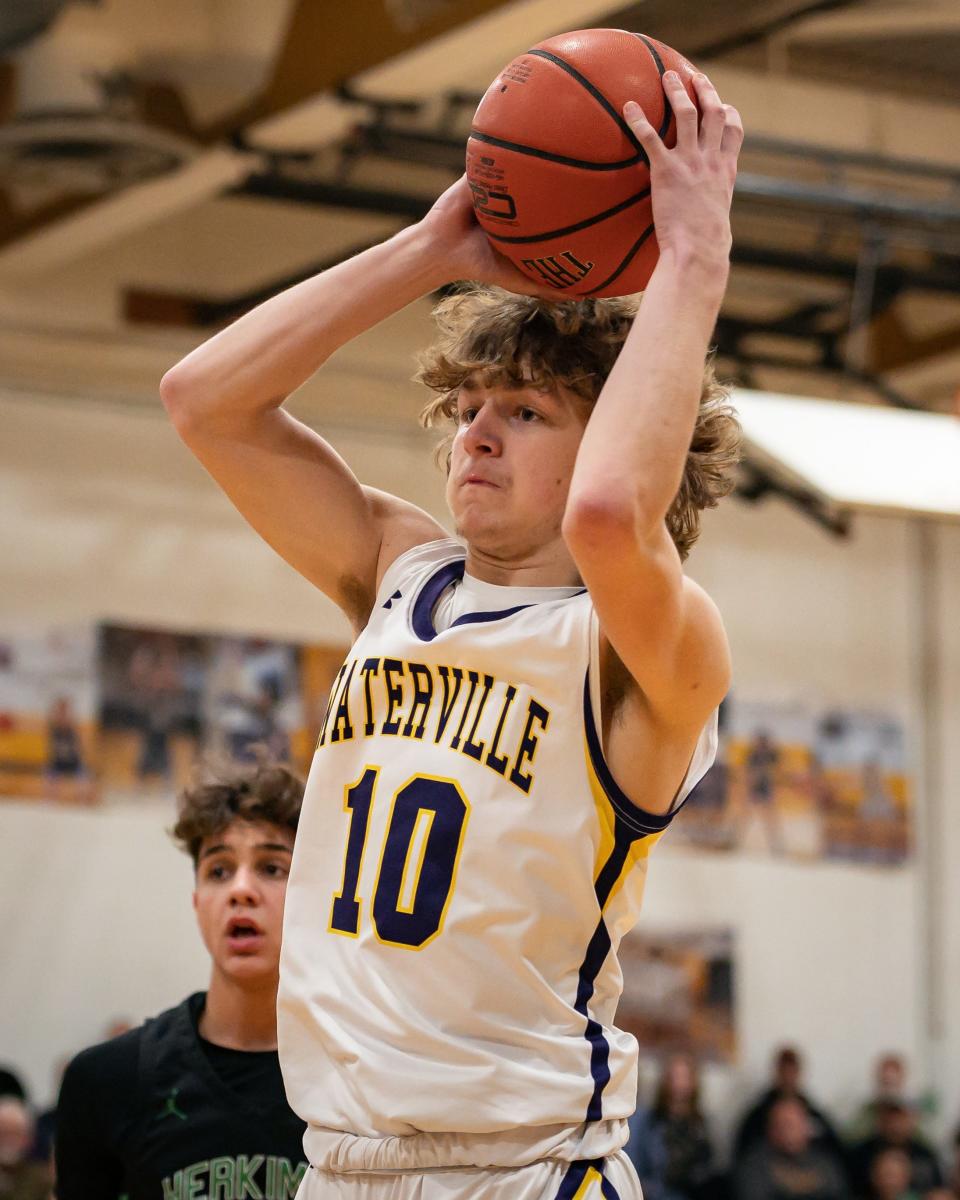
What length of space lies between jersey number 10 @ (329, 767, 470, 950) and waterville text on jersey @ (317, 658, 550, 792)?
0.21ft

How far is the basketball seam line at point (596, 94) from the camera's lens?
7.77 ft

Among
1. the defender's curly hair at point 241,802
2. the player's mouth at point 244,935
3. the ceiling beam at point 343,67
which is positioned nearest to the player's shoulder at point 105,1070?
the player's mouth at point 244,935

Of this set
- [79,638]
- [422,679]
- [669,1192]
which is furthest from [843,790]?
[422,679]

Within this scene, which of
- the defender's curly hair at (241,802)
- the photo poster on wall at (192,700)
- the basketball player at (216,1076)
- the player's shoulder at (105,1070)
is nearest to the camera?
the basketball player at (216,1076)

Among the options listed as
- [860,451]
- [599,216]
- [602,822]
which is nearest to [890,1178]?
[860,451]

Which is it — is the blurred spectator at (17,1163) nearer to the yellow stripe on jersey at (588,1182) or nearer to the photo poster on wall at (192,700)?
the photo poster on wall at (192,700)

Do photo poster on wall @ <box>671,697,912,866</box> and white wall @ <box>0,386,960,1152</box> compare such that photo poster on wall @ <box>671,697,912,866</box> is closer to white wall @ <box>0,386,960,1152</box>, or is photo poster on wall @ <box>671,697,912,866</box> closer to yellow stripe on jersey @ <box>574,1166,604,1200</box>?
white wall @ <box>0,386,960,1152</box>

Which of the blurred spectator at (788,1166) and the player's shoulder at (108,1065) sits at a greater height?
the player's shoulder at (108,1065)

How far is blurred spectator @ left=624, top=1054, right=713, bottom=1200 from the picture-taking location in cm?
1021

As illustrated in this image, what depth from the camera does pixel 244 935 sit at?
349cm

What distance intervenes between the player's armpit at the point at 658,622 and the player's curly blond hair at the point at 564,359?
0.84 feet

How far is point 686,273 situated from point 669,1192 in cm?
878

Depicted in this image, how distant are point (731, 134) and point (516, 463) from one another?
1.63 ft

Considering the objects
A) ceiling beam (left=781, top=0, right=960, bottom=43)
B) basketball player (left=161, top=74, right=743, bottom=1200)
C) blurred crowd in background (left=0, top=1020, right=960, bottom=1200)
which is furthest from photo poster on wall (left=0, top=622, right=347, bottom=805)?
basketball player (left=161, top=74, right=743, bottom=1200)
